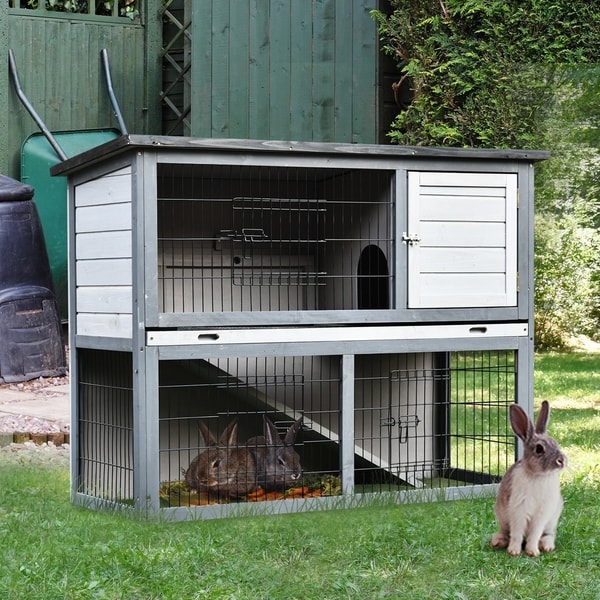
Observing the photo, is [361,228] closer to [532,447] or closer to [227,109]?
[532,447]

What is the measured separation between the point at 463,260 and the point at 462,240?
97mm

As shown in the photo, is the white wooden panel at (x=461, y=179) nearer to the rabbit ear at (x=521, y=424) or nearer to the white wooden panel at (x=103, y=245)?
the white wooden panel at (x=103, y=245)

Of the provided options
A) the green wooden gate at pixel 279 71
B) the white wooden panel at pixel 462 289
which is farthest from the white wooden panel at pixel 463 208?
→ the green wooden gate at pixel 279 71

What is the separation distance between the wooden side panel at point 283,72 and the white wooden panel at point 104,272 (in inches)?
204

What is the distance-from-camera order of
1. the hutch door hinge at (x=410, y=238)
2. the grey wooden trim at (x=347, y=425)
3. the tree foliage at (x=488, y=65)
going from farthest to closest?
the tree foliage at (x=488, y=65), the hutch door hinge at (x=410, y=238), the grey wooden trim at (x=347, y=425)

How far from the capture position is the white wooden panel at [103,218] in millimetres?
4773

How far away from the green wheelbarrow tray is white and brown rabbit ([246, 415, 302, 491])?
5176 mm

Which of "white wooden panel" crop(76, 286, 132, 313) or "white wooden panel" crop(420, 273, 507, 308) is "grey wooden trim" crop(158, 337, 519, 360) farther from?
"white wooden panel" crop(76, 286, 132, 313)

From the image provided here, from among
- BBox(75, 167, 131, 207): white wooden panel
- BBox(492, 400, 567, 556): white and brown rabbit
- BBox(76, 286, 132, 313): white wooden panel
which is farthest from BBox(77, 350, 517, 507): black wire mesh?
BBox(492, 400, 567, 556): white and brown rabbit

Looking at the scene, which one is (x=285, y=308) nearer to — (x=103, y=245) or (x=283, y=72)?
(x=103, y=245)

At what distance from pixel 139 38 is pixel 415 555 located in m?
8.16

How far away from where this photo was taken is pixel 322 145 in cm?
491

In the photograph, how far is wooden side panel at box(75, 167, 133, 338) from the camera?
4766mm

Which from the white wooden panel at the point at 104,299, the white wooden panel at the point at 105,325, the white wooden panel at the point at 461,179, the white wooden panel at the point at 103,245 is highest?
the white wooden panel at the point at 461,179
